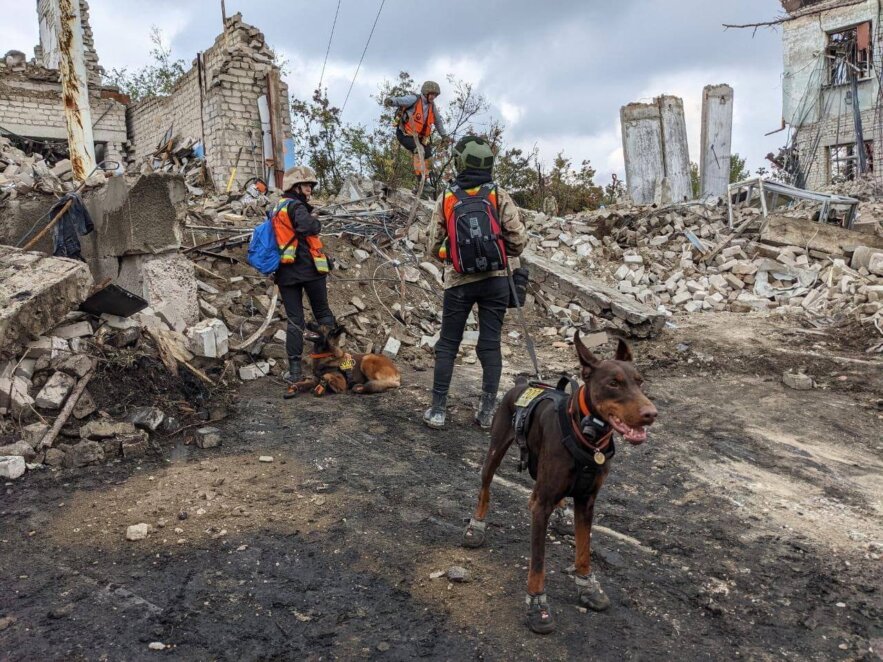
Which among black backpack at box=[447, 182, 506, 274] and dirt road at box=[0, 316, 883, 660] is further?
black backpack at box=[447, 182, 506, 274]

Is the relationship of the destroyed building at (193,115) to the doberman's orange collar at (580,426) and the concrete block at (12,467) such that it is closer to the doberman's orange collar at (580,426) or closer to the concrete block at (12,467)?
the concrete block at (12,467)

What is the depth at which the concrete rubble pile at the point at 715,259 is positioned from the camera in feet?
32.1

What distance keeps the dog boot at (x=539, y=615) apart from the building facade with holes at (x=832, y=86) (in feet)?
71.9

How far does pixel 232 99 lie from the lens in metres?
12.4

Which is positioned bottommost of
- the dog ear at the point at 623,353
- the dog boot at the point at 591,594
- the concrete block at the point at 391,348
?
the dog boot at the point at 591,594

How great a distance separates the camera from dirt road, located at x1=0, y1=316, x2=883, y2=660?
2.55 metres

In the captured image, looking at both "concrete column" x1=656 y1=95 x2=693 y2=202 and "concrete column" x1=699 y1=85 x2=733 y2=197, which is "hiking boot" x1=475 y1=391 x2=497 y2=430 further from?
"concrete column" x1=699 y1=85 x2=733 y2=197

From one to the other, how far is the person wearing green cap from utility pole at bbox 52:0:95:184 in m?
4.38

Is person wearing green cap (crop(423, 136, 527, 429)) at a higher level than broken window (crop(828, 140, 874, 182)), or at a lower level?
lower

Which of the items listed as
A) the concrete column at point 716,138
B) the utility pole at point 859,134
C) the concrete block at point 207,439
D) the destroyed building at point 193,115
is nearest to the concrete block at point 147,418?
the concrete block at point 207,439

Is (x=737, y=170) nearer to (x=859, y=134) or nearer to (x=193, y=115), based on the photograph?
(x=859, y=134)

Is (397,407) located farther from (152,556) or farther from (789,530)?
(789,530)

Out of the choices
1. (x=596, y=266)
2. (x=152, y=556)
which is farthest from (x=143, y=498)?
(x=596, y=266)

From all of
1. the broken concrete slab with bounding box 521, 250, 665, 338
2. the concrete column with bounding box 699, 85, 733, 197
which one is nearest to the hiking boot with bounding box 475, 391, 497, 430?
the broken concrete slab with bounding box 521, 250, 665, 338
